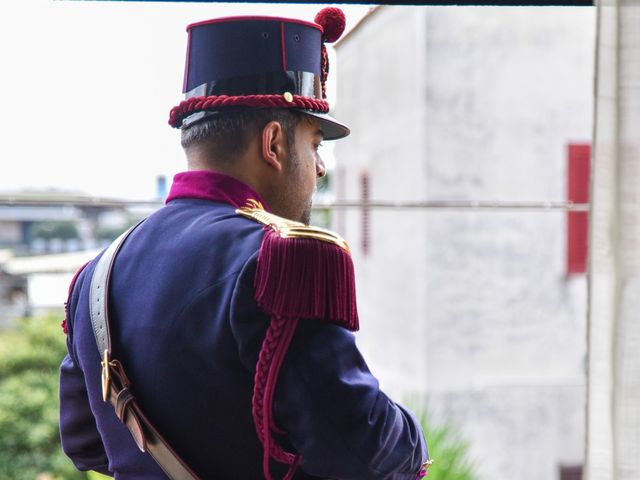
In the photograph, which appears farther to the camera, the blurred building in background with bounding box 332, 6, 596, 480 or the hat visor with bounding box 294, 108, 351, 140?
the blurred building in background with bounding box 332, 6, 596, 480

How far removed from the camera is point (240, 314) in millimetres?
1137

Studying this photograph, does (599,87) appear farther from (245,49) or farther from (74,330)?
(74,330)

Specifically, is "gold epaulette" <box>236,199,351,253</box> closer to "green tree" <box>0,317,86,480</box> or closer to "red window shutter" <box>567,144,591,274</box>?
"red window shutter" <box>567,144,591,274</box>

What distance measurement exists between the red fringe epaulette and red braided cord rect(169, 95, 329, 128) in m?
0.20

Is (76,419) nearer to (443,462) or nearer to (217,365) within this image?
(217,365)

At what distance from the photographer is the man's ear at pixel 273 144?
4.21 feet

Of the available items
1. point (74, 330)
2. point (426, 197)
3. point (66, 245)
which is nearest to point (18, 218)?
point (66, 245)

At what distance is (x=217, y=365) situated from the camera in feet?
3.86

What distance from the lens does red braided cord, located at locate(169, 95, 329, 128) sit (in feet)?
4.21

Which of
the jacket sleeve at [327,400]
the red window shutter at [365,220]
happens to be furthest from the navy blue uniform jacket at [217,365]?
the red window shutter at [365,220]

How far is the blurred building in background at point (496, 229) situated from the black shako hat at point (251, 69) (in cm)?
477

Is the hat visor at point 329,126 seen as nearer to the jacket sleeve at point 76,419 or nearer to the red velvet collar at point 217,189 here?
the red velvet collar at point 217,189

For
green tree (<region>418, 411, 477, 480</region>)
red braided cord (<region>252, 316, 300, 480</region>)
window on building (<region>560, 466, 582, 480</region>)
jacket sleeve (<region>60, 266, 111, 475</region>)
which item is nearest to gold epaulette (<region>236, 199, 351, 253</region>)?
red braided cord (<region>252, 316, 300, 480</region>)

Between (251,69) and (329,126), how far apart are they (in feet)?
0.51
